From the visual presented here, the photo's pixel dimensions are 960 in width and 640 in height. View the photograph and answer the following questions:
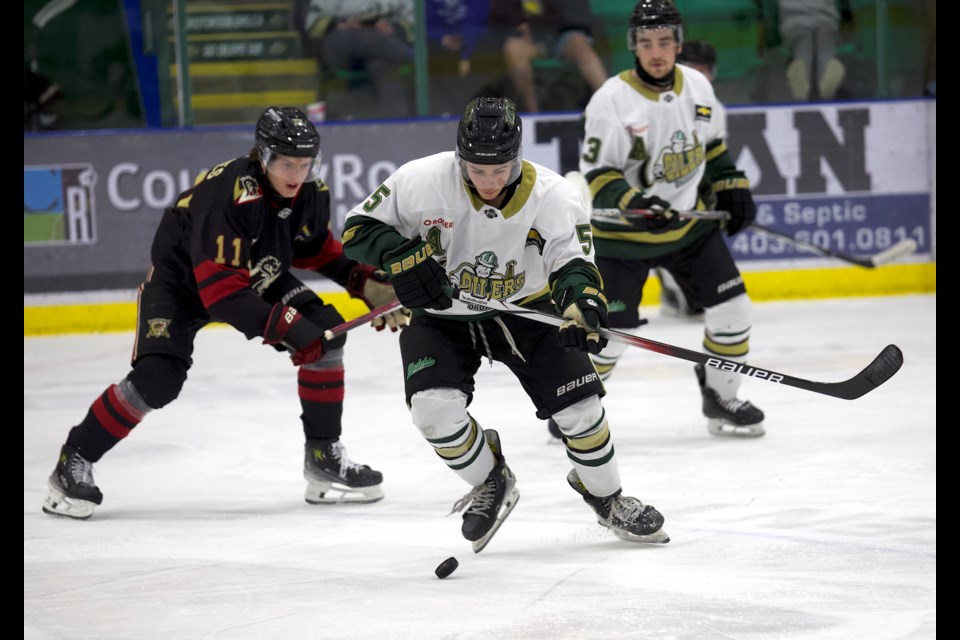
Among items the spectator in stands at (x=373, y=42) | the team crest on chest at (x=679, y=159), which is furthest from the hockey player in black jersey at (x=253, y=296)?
the spectator in stands at (x=373, y=42)

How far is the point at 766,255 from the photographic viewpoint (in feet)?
22.7

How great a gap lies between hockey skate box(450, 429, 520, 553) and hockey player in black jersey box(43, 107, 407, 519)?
0.51 meters

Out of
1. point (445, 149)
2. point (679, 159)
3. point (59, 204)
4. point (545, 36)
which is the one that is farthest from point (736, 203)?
point (59, 204)

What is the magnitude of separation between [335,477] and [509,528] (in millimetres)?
606

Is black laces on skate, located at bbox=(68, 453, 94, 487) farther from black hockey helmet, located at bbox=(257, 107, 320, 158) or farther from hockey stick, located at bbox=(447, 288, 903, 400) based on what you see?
hockey stick, located at bbox=(447, 288, 903, 400)

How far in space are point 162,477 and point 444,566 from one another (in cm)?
147

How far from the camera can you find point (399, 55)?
7.01 metres

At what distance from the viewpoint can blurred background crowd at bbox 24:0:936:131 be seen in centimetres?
691

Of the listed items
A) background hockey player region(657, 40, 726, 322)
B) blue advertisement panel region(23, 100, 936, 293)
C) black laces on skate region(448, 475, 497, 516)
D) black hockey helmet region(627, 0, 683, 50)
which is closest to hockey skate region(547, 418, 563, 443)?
black laces on skate region(448, 475, 497, 516)

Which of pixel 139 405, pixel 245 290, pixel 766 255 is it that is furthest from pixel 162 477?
pixel 766 255

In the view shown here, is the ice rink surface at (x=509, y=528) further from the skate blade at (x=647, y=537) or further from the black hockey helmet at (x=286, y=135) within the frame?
the black hockey helmet at (x=286, y=135)

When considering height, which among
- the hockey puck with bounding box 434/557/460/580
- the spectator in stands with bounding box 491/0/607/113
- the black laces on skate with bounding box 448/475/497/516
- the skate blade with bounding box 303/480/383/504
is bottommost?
the skate blade with bounding box 303/480/383/504

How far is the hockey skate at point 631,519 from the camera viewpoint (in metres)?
3.03
